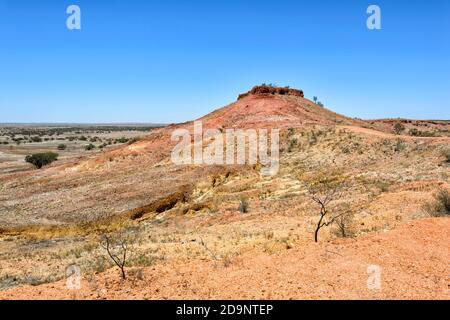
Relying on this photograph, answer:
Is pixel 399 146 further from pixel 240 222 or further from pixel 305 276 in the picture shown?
pixel 305 276

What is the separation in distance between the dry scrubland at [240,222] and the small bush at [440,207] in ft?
0.30

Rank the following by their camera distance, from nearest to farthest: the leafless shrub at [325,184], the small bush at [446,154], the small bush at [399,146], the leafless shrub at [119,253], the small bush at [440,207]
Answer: the leafless shrub at [119,253] < the small bush at [440,207] < the leafless shrub at [325,184] < the small bush at [446,154] < the small bush at [399,146]

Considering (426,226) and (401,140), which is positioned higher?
(401,140)

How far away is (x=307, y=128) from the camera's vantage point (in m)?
36.3

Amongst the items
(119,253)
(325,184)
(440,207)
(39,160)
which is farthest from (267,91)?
(119,253)

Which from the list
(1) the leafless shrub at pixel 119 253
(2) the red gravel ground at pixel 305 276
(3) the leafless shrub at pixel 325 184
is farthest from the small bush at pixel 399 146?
(1) the leafless shrub at pixel 119 253

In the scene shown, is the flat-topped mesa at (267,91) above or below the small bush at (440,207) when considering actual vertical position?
above

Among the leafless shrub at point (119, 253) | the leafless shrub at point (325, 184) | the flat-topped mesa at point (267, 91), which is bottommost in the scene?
the leafless shrub at point (119, 253)

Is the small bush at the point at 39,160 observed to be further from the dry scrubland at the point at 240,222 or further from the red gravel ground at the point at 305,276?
the red gravel ground at the point at 305,276

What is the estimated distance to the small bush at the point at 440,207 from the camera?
45.0 feet

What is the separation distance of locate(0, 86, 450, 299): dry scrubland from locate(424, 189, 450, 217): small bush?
0.09 meters
